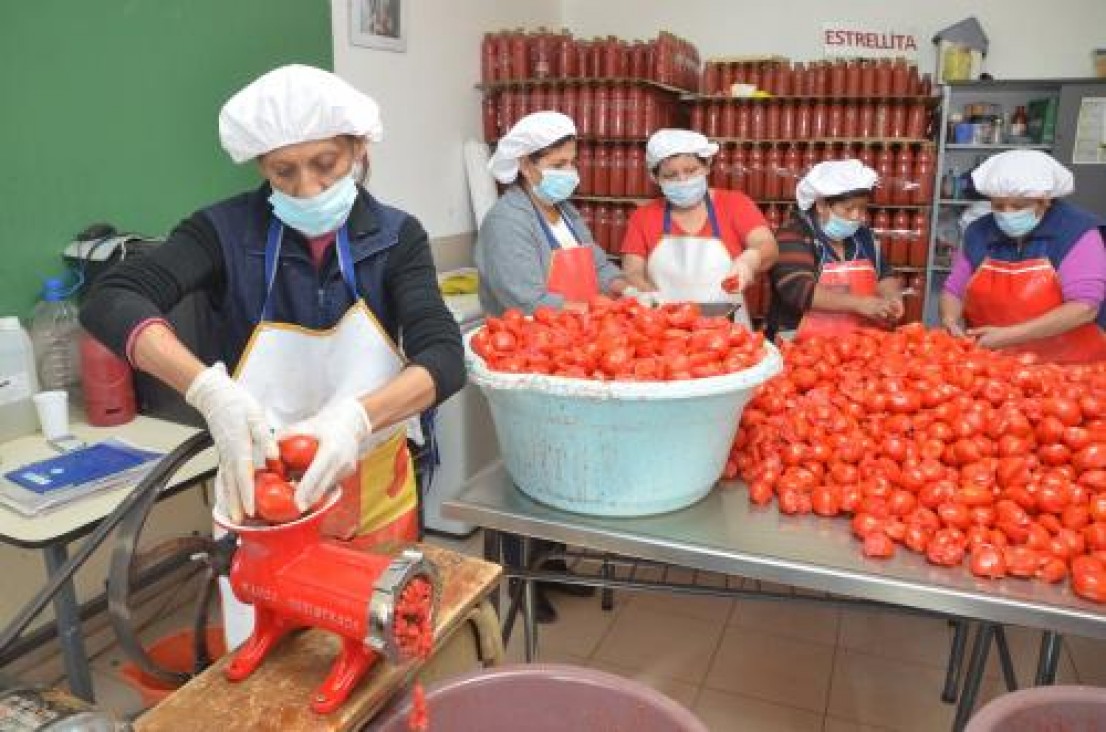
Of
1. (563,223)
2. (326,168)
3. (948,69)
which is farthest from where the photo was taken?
(948,69)

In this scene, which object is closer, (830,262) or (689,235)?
(830,262)

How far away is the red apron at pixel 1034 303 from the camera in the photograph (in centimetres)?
299

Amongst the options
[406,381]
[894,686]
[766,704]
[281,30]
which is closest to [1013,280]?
[894,686]

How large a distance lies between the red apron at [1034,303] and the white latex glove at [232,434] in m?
2.78

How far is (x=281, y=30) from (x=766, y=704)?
324 cm

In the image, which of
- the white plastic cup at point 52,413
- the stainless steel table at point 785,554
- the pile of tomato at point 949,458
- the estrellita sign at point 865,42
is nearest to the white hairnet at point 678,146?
the pile of tomato at point 949,458

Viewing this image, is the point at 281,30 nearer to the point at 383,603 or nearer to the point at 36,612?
the point at 36,612

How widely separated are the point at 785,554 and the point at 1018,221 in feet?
7.02

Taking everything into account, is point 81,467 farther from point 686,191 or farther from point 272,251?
point 686,191

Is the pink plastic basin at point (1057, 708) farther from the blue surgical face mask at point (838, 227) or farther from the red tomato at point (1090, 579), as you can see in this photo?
the blue surgical face mask at point (838, 227)

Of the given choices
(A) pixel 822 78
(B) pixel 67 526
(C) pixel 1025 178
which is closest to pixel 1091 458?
A: (C) pixel 1025 178

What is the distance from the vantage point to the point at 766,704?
2.60 m

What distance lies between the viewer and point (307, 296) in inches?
65.0

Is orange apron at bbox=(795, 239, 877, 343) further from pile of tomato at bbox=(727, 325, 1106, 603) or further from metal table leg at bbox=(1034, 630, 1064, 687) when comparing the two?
metal table leg at bbox=(1034, 630, 1064, 687)
